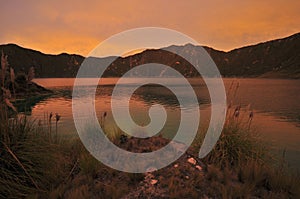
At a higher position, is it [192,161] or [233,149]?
[233,149]

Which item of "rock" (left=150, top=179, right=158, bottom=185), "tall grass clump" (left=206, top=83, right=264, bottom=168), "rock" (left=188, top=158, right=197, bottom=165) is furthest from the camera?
"tall grass clump" (left=206, top=83, right=264, bottom=168)

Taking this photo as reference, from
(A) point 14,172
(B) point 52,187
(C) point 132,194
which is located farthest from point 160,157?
(A) point 14,172

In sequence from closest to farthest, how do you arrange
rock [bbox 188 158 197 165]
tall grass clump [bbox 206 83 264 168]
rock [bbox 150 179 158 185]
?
rock [bbox 150 179 158 185]
rock [bbox 188 158 197 165]
tall grass clump [bbox 206 83 264 168]

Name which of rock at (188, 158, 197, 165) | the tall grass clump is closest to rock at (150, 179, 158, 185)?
rock at (188, 158, 197, 165)

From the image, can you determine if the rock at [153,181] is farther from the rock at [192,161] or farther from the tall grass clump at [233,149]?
the tall grass clump at [233,149]

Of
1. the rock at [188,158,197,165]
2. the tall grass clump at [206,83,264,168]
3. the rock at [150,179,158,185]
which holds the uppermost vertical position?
the tall grass clump at [206,83,264,168]

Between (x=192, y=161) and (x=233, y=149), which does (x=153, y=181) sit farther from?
(x=233, y=149)

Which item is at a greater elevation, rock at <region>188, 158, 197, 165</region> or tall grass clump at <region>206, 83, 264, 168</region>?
tall grass clump at <region>206, 83, 264, 168</region>

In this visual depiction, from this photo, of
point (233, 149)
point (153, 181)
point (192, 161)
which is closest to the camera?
point (153, 181)

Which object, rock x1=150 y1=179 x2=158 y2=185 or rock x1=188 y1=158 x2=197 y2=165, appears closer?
rock x1=150 y1=179 x2=158 y2=185

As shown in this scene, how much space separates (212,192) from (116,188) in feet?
6.02

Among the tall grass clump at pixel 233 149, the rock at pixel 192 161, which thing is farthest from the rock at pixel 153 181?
the tall grass clump at pixel 233 149

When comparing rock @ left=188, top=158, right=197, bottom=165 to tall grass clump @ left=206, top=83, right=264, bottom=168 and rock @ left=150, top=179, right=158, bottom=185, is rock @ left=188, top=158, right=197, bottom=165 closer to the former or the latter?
tall grass clump @ left=206, top=83, right=264, bottom=168

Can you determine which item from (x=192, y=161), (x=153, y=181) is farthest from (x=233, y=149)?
(x=153, y=181)
